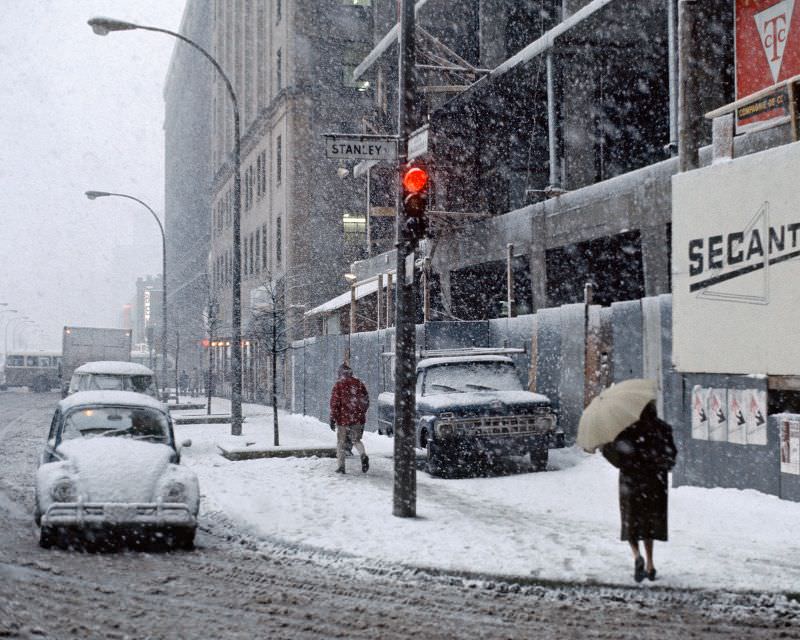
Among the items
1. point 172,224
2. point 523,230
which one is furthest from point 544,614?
point 172,224

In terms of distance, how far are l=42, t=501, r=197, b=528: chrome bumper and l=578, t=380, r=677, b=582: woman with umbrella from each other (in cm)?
409

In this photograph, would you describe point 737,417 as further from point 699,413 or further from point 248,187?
point 248,187

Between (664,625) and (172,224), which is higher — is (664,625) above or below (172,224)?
below

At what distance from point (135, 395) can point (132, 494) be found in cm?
261

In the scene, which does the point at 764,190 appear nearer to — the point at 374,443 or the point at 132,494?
the point at 132,494

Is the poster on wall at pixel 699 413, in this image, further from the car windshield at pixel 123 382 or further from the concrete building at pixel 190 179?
the concrete building at pixel 190 179

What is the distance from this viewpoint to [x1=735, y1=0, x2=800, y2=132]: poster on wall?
608 inches

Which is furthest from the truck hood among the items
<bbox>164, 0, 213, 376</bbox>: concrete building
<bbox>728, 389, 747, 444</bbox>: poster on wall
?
<bbox>164, 0, 213, 376</bbox>: concrete building

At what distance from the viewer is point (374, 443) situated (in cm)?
2055

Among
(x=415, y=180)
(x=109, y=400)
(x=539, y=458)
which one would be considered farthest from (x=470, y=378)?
(x=109, y=400)

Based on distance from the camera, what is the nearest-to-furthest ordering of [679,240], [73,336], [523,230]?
[679,240] → [523,230] → [73,336]

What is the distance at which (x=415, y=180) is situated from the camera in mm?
10539

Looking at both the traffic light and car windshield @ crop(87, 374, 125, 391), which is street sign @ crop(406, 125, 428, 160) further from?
car windshield @ crop(87, 374, 125, 391)

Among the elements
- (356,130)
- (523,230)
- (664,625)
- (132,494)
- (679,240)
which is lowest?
(664,625)
